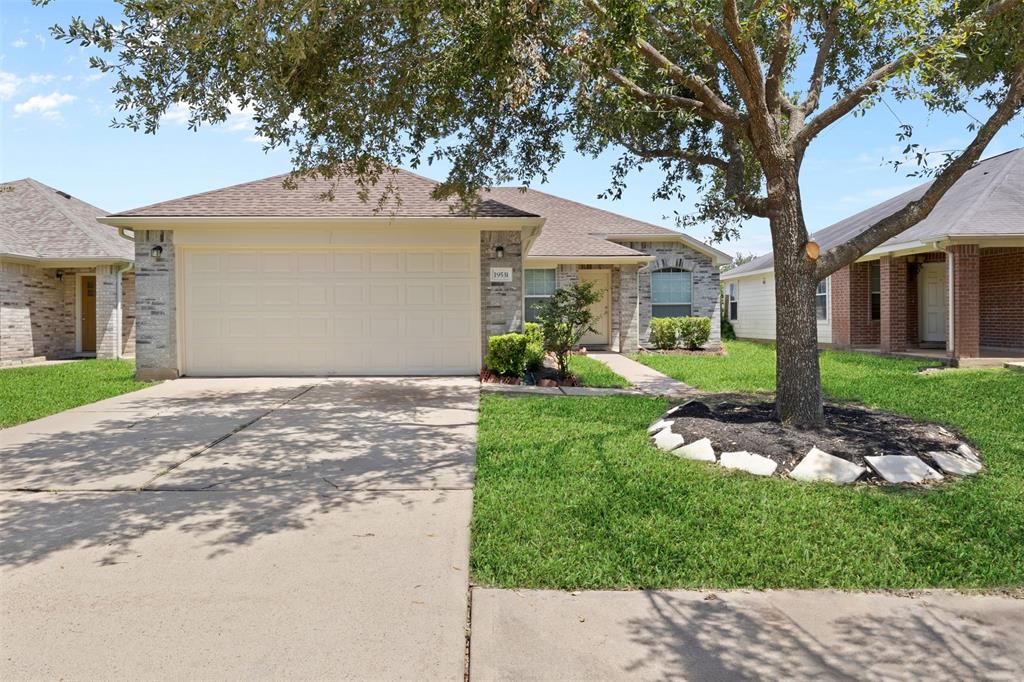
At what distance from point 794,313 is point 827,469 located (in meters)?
1.77

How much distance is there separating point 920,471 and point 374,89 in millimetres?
6637

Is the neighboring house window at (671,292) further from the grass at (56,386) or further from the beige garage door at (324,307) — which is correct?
the grass at (56,386)

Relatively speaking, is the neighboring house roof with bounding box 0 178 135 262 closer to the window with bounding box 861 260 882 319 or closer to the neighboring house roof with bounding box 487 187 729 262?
the neighboring house roof with bounding box 487 187 729 262

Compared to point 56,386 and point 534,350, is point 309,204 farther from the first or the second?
point 56,386

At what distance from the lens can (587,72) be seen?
6273 millimetres

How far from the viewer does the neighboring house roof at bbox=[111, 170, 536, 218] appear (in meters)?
11.4

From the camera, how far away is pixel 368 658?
8.66 ft

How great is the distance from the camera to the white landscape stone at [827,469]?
16.3 feet

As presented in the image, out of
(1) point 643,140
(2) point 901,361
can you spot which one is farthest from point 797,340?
(2) point 901,361

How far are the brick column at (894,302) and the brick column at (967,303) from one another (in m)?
2.71

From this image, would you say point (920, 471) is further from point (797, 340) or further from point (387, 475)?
point (387, 475)

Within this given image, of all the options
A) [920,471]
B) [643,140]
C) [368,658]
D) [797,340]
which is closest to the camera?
[368,658]

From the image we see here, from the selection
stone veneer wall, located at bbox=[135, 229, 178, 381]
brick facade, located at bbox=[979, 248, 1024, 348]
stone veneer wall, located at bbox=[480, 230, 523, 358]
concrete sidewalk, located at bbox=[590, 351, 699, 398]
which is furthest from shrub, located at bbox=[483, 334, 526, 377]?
brick facade, located at bbox=[979, 248, 1024, 348]

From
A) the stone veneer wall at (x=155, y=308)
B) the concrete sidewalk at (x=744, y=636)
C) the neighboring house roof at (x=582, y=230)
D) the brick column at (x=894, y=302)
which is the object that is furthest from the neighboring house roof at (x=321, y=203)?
the brick column at (x=894, y=302)
